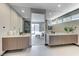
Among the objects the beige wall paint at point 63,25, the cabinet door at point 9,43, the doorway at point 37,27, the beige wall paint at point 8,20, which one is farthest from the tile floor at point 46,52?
the doorway at point 37,27

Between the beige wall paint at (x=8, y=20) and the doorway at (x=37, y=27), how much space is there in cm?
127

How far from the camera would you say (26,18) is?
5707 mm

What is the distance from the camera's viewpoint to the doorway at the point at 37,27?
20.9 ft

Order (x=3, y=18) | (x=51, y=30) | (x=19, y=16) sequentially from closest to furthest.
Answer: (x=3, y=18) < (x=19, y=16) < (x=51, y=30)

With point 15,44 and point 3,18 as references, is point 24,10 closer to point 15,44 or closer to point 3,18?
point 3,18

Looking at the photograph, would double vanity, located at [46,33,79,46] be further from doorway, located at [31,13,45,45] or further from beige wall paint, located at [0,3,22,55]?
beige wall paint, located at [0,3,22,55]

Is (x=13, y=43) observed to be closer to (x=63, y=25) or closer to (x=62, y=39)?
(x=62, y=39)

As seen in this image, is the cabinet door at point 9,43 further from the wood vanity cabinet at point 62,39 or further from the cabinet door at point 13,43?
the wood vanity cabinet at point 62,39

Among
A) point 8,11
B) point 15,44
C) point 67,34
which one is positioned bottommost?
point 15,44

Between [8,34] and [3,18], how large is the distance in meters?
0.85

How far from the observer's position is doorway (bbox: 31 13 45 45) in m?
6.37

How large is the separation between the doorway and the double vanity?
1.08 m

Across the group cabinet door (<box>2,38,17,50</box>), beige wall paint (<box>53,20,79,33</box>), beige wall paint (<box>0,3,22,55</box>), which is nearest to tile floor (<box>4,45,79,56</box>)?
cabinet door (<box>2,38,17,50</box>)

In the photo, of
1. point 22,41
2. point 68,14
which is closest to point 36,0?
point 22,41
